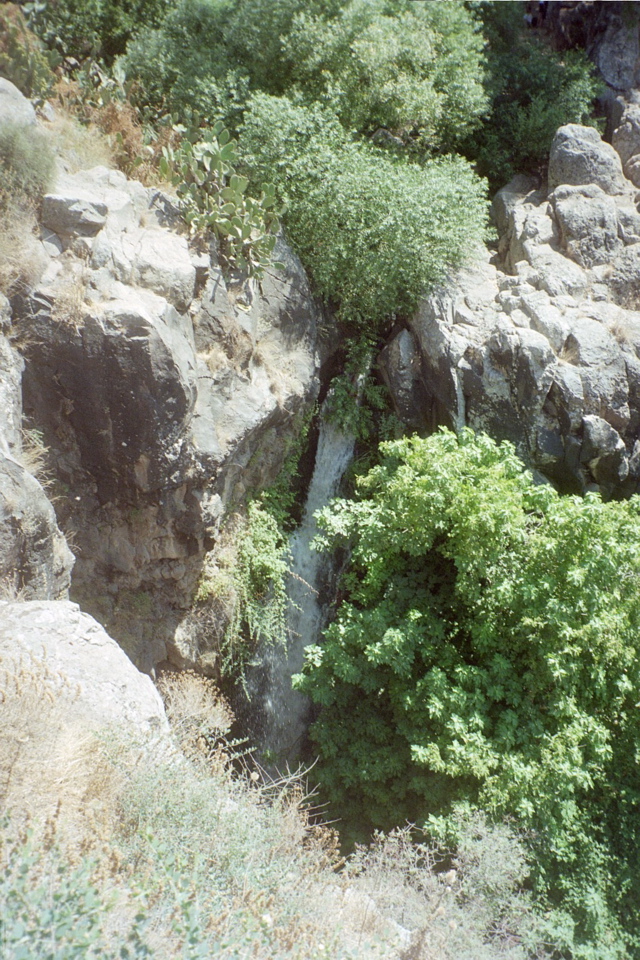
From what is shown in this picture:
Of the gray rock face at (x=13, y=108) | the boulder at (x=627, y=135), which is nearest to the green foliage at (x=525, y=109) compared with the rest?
the boulder at (x=627, y=135)

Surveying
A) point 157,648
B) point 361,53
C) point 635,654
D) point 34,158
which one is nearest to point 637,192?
point 361,53

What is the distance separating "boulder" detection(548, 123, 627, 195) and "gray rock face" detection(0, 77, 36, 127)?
30.4ft

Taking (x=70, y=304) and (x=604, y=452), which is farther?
(x=604, y=452)

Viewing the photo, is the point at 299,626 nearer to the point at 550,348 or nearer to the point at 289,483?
the point at 289,483

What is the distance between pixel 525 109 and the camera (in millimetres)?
12562

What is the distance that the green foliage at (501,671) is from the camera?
732 centimetres

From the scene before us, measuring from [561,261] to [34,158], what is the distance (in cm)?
851

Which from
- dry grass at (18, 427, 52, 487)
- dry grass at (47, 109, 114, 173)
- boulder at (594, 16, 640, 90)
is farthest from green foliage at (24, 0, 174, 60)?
boulder at (594, 16, 640, 90)

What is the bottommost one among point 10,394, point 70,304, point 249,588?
point 249,588

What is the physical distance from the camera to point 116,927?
3799 mm

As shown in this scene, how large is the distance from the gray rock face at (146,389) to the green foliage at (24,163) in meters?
0.24

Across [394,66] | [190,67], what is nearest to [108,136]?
[190,67]

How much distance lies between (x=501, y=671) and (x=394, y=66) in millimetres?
10385

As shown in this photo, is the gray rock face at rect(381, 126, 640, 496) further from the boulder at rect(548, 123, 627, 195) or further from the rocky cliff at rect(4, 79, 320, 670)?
the rocky cliff at rect(4, 79, 320, 670)
